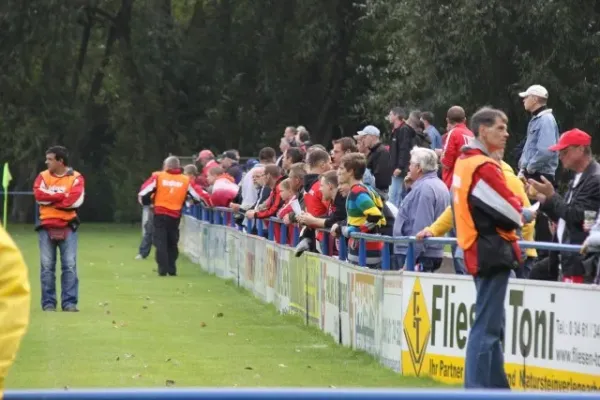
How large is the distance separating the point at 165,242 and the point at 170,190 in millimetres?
992

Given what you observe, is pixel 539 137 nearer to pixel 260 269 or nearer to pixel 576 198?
pixel 576 198

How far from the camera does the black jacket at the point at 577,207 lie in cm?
1145

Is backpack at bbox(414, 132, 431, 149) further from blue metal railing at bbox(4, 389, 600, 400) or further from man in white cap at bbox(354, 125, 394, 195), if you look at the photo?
blue metal railing at bbox(4, 389, 600, 400)

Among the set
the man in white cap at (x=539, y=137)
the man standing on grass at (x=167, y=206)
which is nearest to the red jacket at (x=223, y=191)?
the man standing on grass at (x=167, y=206)

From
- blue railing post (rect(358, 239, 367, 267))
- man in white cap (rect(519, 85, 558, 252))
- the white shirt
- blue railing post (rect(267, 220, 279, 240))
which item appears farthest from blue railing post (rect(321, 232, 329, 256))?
blue railing post (rect(267, 220, 279, 240))

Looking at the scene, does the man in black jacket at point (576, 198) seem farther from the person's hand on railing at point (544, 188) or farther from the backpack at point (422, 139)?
the backpack at point (422, 139)

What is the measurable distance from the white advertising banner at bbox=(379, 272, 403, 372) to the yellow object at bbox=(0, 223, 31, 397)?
342 inches

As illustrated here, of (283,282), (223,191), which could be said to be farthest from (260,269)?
(223,191)

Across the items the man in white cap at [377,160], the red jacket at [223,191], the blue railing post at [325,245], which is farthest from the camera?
the red jacket at [223,191]

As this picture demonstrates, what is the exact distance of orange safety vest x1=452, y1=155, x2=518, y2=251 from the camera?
10.1 meters

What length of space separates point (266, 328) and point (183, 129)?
38925 millimetres

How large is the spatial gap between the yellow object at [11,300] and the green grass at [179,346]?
759 cm

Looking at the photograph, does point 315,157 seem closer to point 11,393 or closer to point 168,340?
point 168,340

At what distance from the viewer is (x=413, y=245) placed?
13.0 metres
